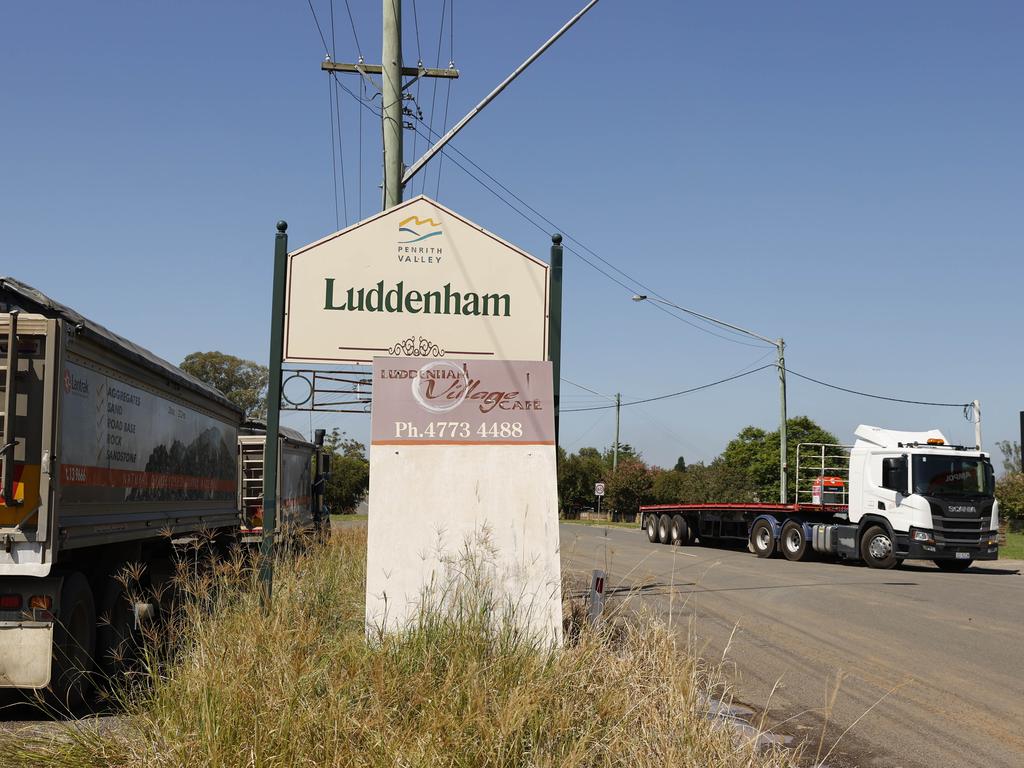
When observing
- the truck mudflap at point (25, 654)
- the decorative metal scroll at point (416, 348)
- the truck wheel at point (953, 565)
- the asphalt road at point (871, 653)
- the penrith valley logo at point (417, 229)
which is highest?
the penrith valley logo at point (417, 229)

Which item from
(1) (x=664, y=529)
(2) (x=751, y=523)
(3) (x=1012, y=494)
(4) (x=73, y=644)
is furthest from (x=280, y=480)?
(3) (x=1012, y=494)

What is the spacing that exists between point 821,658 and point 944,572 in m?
14.1

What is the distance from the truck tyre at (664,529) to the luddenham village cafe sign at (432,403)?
947 inches

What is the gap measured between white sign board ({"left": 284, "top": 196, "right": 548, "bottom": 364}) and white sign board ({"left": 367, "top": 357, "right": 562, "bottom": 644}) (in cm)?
220

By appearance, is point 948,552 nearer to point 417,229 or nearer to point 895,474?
point 895,474

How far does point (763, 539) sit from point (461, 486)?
2084 centimetres

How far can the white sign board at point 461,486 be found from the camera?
7605 mm

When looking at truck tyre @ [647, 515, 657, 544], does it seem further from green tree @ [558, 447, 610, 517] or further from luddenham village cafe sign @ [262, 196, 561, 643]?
green tree @ [558, 447, 610, 517]

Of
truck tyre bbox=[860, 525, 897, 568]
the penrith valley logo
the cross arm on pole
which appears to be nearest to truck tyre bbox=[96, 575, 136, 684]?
the penrith valley logo

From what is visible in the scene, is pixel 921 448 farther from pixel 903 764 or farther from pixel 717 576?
pixel 903 764

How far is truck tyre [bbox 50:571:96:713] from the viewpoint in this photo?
23.9 ft

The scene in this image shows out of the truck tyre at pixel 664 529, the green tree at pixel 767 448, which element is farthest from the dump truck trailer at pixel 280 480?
the green tree at pixel 767 448

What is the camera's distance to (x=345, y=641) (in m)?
6.53

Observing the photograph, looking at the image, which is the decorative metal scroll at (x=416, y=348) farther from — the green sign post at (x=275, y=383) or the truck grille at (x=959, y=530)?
the truck grille at (x=959, y=530)
